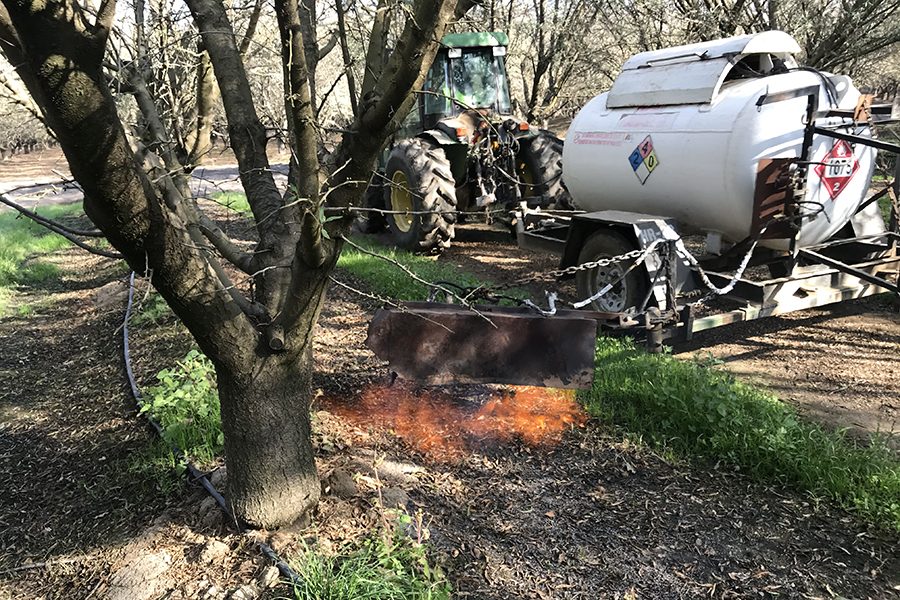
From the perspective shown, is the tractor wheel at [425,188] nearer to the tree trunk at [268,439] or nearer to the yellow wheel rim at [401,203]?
the yellow wheel rim at [401,203]

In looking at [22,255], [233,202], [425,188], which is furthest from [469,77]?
[22,255]

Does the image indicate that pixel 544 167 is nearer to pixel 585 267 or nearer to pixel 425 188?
pixel 425 188

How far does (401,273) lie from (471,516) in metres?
4.40

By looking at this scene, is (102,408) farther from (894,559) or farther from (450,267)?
(894,559)

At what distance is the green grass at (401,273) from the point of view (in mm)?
6906

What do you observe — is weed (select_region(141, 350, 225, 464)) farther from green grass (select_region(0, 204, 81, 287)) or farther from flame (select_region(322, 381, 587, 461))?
green grass (select_region(0, 204, 81, 287))

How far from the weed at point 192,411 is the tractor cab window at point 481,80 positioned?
6295mm

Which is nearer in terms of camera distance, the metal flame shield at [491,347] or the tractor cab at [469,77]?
the metal flame shield at [491,347]

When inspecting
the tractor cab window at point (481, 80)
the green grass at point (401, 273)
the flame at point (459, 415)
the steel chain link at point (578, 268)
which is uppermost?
the tractor cab window at point (481, 80)

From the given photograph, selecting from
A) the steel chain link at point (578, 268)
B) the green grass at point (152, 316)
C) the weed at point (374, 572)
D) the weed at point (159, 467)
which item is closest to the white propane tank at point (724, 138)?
the steel chain link at point (578, 268)

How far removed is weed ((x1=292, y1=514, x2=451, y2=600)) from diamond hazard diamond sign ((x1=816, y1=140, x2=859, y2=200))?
432cm

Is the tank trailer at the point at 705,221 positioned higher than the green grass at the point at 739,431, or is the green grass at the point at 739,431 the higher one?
the tank trailer at the point at 705,221

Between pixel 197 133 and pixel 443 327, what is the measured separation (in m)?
4.65

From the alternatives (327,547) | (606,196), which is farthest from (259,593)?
(606,196)
